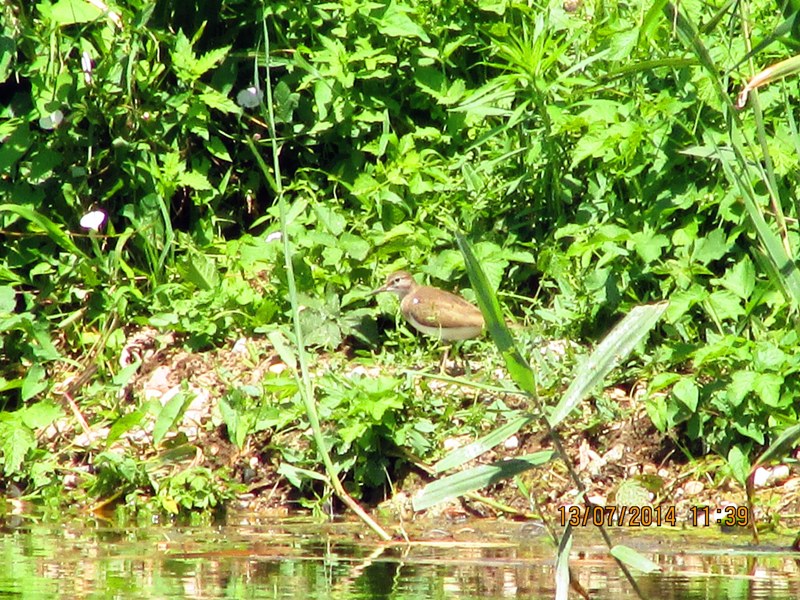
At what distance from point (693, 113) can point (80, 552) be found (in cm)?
349

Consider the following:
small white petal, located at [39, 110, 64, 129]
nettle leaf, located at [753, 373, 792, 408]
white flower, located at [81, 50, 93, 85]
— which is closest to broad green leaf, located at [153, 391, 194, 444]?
small white petal, located at [39, 110, 64, 129]

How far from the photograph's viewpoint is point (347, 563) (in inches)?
211

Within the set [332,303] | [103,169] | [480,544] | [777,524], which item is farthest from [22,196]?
[777,524]

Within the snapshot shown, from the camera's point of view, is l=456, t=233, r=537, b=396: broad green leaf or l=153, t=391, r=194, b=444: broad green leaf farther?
l=153, t=391, r=194, b=444: broad green leaf

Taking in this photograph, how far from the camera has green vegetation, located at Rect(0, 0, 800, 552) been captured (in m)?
6.62

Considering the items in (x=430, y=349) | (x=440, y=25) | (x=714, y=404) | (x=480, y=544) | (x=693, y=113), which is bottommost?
(x=480, y=544)

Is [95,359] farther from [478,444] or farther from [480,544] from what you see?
[478,444]

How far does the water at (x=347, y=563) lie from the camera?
15.7 feet

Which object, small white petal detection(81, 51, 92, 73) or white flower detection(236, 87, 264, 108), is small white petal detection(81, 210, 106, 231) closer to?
small white petal detection(81, 51, 92, 73)

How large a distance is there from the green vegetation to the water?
0.50 meters

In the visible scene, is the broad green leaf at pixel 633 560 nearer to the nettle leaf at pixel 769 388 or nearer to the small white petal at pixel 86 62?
the nettle leaf at pixel 769 388

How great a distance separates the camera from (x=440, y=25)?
26.6ft

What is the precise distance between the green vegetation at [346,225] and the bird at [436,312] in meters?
0.18

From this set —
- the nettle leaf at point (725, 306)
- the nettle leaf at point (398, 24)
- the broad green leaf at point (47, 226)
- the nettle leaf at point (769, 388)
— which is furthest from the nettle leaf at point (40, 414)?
the nettle leaf at point (769, 388)
